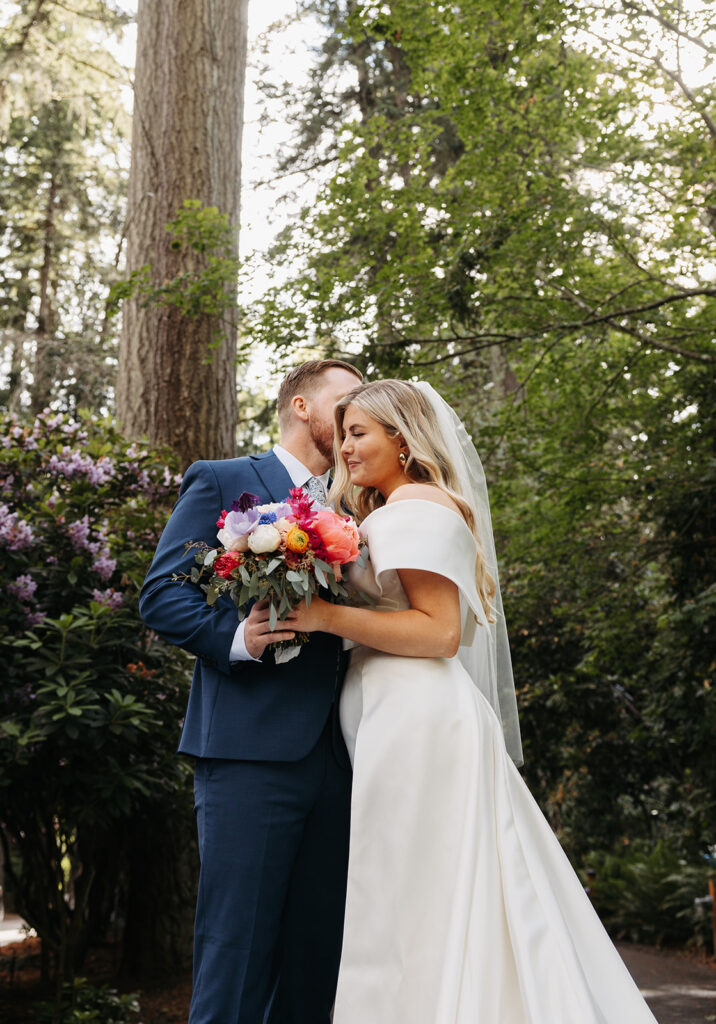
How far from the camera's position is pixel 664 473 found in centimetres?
784

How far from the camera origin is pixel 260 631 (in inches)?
96.8

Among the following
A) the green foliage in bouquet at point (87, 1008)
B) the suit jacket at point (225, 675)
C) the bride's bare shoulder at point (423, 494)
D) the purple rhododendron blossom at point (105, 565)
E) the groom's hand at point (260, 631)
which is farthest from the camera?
the green foliage in bouquet at point (87, 1008)

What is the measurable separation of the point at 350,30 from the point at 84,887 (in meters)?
5.75

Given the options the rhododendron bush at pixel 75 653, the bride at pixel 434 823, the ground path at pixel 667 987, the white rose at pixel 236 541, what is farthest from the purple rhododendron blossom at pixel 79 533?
the ground path at pixel 667 987

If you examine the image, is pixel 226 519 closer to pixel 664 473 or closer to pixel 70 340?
pixel 664 473

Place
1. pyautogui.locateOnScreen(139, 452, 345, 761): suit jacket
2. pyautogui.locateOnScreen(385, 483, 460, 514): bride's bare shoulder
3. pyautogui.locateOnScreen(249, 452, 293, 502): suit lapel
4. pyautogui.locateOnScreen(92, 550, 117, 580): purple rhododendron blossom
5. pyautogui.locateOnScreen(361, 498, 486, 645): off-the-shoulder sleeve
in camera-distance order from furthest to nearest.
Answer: pyautogui.locateOnScreen(92, 550, 117, 580): purple rhododendron blossom, pyautogui.locateOnScreen(249, 452, 293, 502): suit lapel, pyautogui.locateOnScreen(385, 483, 460, 514): bride's bare shoulder, pyautogui.locateOnScreen(361, 498, 486, 645): off-the-shoulder sleeve, pyautogui.locateOnScreen(139, 452, 345, 761): suit jacket

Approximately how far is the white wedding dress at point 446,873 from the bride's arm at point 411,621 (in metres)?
0.06

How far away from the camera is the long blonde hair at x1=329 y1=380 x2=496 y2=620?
293 centimetres

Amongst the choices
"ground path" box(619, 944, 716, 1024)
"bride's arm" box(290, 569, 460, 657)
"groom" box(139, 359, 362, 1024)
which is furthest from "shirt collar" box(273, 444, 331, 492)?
"ground path" box(619, 944, 716, 1024)

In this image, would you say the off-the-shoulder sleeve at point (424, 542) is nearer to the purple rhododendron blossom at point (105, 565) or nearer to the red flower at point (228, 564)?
the red flower at point (228, 564)

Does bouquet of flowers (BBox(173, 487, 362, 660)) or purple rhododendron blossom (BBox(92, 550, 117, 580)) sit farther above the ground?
purple rhododendron blossom (BBox(92, 550, 117, 580))

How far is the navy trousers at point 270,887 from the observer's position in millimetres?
2453

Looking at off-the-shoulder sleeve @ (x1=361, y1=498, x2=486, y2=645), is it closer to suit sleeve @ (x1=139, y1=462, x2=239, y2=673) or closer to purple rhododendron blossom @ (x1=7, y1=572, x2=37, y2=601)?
suit sleeve @ (x1=139, y1=462, x2=239, y2=673)

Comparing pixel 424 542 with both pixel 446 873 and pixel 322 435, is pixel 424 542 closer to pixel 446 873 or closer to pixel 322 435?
pixel 322 435
